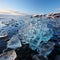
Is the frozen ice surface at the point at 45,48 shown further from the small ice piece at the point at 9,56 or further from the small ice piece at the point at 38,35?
the small ice piece at the point at 9,56

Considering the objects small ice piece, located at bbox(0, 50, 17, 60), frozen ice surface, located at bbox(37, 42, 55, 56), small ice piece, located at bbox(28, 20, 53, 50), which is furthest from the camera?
small ice piece, located at bbox(28, 20, 53, 50)

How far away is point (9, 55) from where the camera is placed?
4.52 m

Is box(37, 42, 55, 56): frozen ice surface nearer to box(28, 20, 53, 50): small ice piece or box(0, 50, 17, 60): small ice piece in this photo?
box(28, 20, 53, 50): small ice piece

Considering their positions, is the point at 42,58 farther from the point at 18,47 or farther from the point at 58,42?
the point at 58,42

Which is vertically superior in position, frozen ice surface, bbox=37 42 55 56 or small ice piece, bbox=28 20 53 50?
small ice piece, bbox=28 20 53 50

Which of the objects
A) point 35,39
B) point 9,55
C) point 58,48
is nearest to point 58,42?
point 58,48

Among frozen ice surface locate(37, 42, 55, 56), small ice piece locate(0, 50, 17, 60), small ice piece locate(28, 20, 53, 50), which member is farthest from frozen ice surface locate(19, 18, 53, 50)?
small ice piece locate(0, 50, 17, 60)

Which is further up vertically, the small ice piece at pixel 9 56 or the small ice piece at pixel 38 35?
the small ice piece at pixel 38 35

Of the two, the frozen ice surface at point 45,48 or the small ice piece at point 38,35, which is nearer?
the frozen ice surface at point 45,48

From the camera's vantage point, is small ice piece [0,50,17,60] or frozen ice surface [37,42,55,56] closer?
small ice piece [0,50,17,60]

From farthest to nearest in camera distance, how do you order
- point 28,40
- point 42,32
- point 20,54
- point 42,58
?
point 42,32
point 28,40
point 20,54
point 42,58

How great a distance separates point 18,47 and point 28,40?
76cm

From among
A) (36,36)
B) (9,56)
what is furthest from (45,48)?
(9,56)

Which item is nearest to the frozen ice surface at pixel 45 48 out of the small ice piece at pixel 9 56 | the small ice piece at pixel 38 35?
the small ice piece at pixel 38 35
